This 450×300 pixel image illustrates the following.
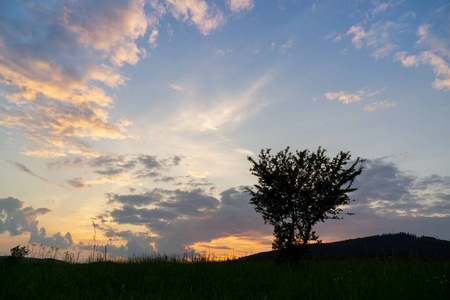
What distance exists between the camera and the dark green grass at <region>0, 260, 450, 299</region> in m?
8.20

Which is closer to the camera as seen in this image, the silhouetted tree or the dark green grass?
the dark green grass

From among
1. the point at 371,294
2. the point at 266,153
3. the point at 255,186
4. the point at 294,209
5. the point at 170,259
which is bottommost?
the point at 371,294

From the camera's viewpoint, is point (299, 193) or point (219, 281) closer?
point (219, 281)

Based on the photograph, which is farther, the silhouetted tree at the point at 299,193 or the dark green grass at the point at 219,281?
the silhouetted tree at the point at 299,193

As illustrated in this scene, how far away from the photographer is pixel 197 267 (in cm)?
1409

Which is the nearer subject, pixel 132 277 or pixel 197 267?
pixel 132 277

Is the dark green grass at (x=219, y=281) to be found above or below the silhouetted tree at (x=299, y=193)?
below

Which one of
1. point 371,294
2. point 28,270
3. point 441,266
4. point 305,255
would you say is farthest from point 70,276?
point 305,255

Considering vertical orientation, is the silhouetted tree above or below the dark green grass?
above

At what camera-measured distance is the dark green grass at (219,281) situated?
820 centimetres

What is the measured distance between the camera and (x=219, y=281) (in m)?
11.4

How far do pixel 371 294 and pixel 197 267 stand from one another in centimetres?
811

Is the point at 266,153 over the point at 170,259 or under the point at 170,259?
over

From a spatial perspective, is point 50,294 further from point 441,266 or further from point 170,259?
point 441,266
